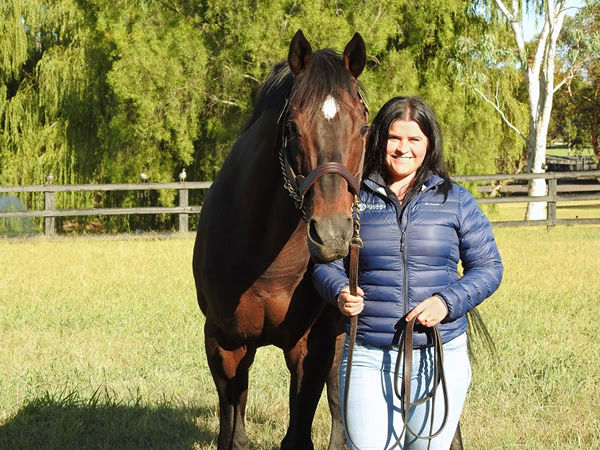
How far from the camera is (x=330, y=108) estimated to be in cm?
240

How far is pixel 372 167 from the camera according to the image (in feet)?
8.41

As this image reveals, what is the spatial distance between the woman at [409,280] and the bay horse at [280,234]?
0.16m

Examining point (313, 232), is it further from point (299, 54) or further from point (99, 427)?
point (99, 427)

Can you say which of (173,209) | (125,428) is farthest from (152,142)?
(125,428)

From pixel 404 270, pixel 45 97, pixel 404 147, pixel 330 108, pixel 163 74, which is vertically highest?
pixel 163 74

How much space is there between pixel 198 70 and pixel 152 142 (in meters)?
2.25

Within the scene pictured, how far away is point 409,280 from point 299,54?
89 cm

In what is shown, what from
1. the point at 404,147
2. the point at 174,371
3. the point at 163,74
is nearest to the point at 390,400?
the point at 404,147

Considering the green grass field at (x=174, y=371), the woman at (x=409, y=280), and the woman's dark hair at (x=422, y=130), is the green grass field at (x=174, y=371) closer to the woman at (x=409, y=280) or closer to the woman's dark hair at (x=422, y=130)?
the woman at (x=409, y=280)

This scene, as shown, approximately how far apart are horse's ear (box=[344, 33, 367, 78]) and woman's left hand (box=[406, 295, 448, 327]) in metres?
0.88

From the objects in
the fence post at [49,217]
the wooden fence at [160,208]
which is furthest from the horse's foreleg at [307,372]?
the fence post at [49,217]

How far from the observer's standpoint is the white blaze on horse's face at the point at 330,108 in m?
2.39

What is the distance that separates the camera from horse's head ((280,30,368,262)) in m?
2.22

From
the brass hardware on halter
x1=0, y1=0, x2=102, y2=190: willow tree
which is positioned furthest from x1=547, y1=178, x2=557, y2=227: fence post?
the brass hardware on halter
